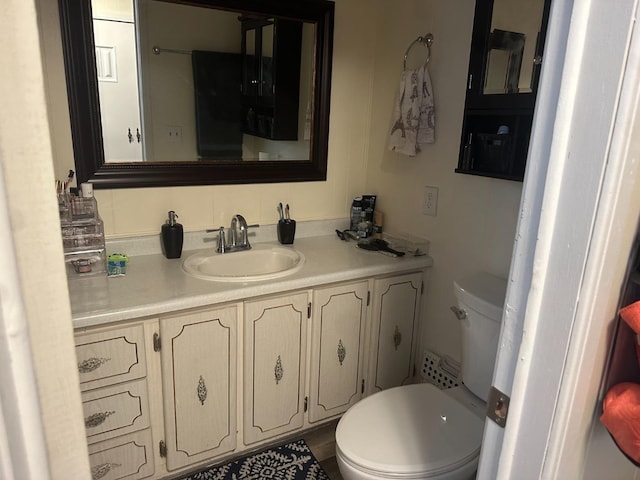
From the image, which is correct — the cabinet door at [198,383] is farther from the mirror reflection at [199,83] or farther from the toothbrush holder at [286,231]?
the mirror reflection at [199,83]

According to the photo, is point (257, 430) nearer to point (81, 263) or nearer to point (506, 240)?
point (81, 263)

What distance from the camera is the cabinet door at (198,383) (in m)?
1.56

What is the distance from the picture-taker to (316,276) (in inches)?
69.4

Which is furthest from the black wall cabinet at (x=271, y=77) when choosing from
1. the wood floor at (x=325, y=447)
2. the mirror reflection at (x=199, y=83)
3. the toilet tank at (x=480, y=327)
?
the wood floor at (x=325, y=447)

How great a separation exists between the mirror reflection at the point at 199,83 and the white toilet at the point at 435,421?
1.08 m

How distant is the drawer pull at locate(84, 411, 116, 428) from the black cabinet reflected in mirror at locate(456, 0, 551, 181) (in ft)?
5.00

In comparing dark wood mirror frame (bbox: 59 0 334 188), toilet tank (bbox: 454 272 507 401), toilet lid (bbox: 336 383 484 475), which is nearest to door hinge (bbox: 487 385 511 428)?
toilet lid (bbox: 336 383 484 475)

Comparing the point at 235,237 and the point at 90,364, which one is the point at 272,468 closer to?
the point at 90,364

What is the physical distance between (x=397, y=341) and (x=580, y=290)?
1.53m

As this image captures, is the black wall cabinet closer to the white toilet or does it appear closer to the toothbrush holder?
the toothbrush holder

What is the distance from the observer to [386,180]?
2.24m

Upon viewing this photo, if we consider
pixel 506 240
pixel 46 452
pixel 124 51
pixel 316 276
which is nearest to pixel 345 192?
pixel 316 276

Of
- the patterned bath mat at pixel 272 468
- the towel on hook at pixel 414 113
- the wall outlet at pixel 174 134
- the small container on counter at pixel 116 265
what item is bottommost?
the patterned bath mat at pixel 272 468

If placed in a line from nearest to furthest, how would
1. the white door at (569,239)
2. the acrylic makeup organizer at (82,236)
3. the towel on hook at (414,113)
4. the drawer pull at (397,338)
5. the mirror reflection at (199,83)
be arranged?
the white door at (569,239) < the acrylic makeup organizer at (82,236) < the mirror reflection at (199,83) < the towel on hook at (414,113) < the drawer pull at (397,338)
